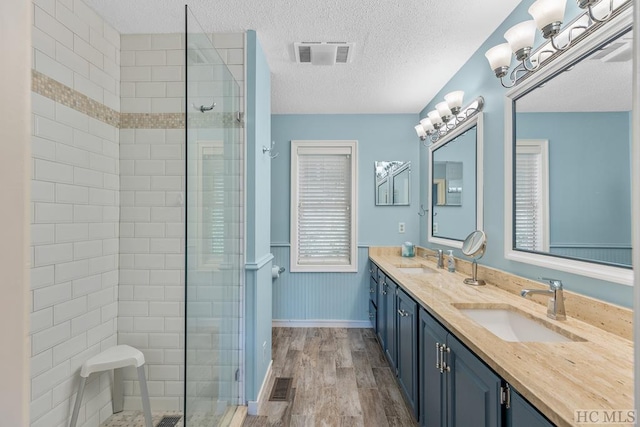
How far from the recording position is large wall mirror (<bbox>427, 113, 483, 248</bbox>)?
90.5 inches

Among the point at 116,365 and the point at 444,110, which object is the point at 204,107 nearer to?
the point at 116,365

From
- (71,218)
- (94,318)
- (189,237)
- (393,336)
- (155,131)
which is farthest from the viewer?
(393,336)

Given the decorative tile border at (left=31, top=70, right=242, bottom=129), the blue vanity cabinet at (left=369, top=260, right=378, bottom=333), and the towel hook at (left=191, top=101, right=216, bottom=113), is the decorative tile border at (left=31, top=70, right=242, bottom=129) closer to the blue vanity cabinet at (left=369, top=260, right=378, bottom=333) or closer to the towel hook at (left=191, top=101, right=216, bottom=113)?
the towel hook at (left=191, top=101, right=216, bottom=113)

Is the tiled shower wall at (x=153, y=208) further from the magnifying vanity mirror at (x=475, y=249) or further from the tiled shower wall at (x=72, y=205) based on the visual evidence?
the magnifying vanity mirror at (x=475, y=249)

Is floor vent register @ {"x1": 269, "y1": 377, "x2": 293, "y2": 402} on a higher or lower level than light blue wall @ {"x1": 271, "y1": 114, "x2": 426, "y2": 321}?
lower

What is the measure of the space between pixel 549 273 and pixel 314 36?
1991 mm

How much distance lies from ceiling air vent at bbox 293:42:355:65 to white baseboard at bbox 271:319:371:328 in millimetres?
2722

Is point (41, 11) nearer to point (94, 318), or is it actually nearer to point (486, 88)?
point (94, 318)

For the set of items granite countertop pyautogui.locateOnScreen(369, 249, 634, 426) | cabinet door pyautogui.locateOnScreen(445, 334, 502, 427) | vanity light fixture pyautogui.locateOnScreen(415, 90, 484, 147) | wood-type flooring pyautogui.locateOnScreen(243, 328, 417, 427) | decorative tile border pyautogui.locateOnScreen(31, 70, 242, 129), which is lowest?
wood-type flooring pyautogui.locateOnScreen(243, 328, 417, 427)

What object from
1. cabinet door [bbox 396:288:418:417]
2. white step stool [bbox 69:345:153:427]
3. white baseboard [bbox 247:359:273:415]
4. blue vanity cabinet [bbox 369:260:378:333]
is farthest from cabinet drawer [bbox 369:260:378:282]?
white step stool [bbox 69:345:153:427]

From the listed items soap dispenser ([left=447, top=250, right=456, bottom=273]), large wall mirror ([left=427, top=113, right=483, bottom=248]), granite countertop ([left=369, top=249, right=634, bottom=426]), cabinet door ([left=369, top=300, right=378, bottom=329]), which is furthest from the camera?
cabinet door ([left=369, top=300, right=378, bottom=329])

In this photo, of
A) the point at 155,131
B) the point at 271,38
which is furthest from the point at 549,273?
the point at 155,131

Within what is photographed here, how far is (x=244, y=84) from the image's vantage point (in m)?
2.10

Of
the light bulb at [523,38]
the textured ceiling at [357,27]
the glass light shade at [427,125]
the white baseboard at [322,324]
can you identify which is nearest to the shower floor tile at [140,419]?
the white baseboard at [322,324]
